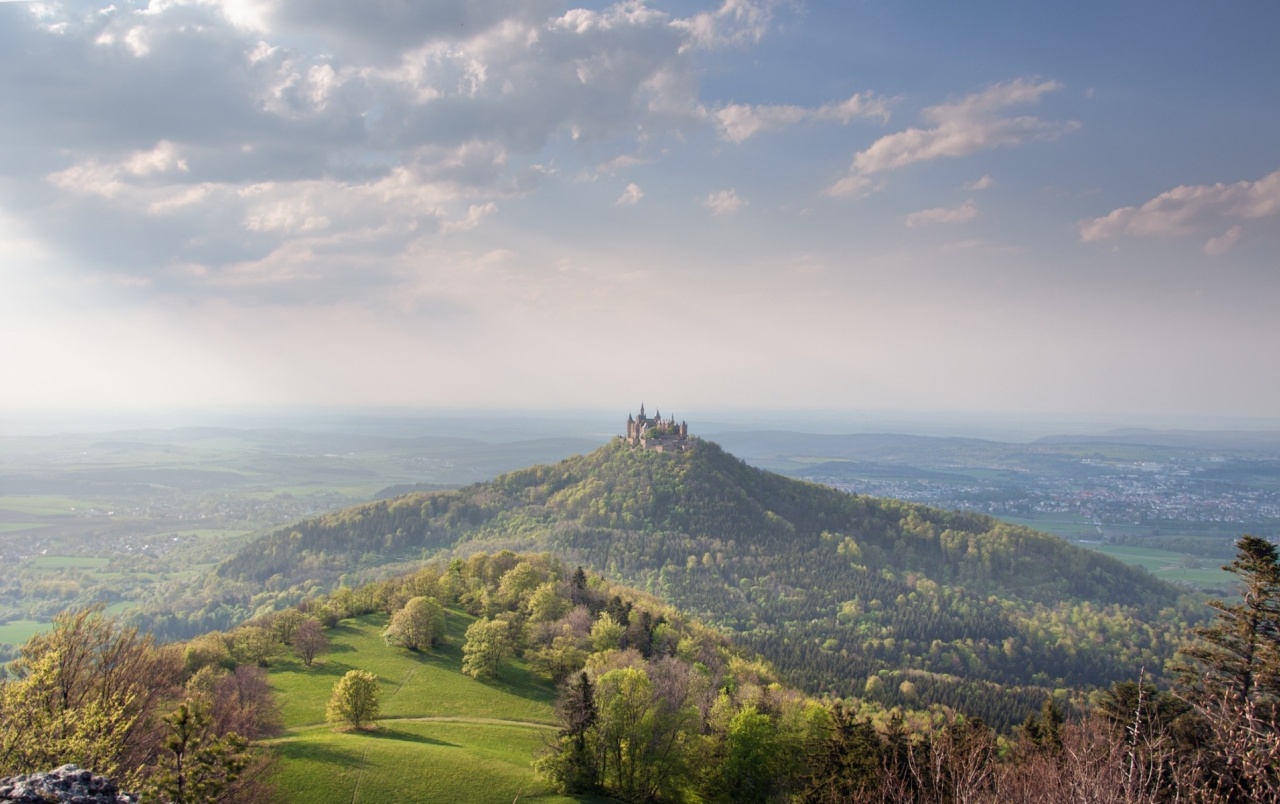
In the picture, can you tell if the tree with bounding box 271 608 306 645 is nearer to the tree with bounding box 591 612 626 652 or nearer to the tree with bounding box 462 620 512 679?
the tree with bounding box 462 620 512 679

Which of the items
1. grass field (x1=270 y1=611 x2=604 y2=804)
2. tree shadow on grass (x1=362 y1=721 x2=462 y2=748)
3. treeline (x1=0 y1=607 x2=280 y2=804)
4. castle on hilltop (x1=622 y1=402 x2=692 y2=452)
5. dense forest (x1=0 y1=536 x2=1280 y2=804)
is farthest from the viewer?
castle on hilltop (x1=622 y1=402 x2=692 y2=452)

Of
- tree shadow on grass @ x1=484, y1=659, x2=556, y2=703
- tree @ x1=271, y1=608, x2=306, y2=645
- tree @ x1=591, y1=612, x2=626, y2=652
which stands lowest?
tree shadow on grass @ x1=484, y1=659, x2=556, y2=703

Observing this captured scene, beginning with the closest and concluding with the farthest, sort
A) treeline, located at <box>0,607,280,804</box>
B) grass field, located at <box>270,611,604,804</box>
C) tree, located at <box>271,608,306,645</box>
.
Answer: treeline, located at <box>0,607,280,804</box>
grass field, located at <box>270,611,604,804</box>
tree, located at <box>271,608,306,645</box>

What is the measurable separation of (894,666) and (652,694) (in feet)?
209

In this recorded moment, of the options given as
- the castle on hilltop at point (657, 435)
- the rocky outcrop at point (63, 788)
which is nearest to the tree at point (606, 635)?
the rocky outcrop at point (63, 788)

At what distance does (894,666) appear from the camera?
85812mm

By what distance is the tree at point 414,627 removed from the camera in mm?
51719

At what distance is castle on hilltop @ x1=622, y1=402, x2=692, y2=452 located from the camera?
156 m

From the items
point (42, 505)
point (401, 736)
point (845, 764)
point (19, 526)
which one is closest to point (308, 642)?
point (401, 736)

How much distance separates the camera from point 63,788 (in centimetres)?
1065

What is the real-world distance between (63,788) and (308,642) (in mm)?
41790

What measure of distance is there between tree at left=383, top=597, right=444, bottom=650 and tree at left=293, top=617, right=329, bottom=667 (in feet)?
18.5

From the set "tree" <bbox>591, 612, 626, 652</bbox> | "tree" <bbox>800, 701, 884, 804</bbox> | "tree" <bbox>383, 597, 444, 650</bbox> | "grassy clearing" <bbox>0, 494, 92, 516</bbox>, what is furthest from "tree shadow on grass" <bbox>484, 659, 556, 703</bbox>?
"grassy clearing" <bbox>0, 494, 92, 516</bbox>

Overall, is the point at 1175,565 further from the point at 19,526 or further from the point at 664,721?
the point at 19,526
